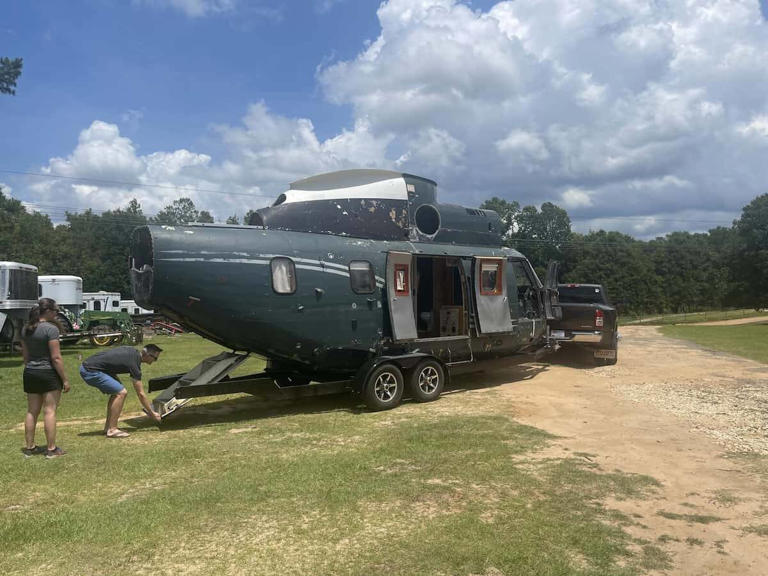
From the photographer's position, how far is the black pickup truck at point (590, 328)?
46.4ft

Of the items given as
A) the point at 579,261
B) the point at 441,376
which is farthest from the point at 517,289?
the point at 579,261

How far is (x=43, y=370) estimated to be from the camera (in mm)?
6395

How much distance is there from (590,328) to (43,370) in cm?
1212

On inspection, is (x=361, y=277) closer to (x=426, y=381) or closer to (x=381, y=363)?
(x=381, y=363)

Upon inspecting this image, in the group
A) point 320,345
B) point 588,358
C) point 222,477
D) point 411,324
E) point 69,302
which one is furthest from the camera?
point 69,302

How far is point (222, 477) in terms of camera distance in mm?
5812

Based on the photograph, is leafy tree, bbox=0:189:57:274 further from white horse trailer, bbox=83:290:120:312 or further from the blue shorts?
the blue shorts

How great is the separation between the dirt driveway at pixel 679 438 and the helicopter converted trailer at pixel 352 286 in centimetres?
153

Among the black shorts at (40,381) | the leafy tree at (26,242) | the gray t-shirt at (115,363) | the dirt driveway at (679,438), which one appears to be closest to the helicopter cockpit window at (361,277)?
the dirt driveway at (679,438)

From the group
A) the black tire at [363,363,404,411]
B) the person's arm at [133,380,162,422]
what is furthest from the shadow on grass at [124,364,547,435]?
the black tire at [363,363,404,411]

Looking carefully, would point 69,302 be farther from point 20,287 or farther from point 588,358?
point 588,358

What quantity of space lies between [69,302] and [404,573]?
24591 mm

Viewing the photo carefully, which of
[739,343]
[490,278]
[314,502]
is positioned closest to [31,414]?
[314,502]

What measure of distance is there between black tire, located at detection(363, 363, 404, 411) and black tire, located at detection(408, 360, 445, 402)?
25 cm
